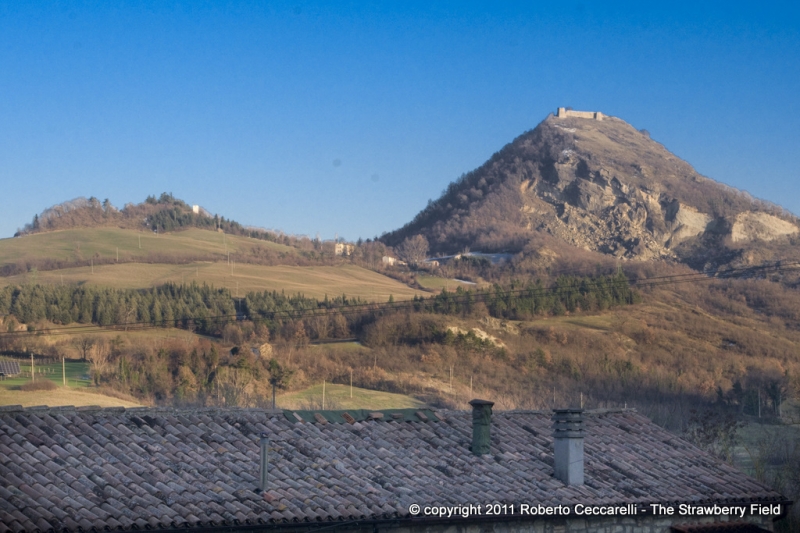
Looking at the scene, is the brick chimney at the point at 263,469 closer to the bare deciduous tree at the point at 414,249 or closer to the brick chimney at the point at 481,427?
the brick chimney at the point at 481,427

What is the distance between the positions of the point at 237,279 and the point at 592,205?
278 ft

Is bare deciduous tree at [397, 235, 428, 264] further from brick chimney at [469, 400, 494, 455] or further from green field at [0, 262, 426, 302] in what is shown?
brick chimney at [469, 400, 494, 455]

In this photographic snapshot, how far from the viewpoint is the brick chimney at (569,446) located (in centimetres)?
1284

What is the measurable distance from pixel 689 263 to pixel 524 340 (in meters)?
73.7

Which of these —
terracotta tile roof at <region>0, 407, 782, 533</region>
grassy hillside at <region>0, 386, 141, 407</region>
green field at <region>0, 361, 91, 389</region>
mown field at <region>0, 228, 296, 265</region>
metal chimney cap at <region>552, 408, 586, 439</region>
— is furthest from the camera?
mown field at <region>0, 228, 296, 265</region>

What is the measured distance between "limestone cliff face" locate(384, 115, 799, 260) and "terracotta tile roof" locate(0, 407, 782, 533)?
127986mm

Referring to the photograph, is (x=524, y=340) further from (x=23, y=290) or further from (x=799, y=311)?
(x=23, y=290)

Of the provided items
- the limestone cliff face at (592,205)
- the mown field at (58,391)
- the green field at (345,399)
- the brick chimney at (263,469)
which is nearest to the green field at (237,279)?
the mown field at (58,391)

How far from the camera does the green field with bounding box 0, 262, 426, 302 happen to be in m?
94.8

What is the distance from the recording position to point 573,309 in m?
85.8

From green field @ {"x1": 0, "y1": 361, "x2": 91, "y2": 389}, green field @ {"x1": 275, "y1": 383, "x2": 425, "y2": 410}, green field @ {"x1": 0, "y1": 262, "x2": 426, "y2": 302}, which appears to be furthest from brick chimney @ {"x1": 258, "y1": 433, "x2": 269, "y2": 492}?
green field @ {"x1": 0, "y1": 262, "x2": 426, "y2": 302}

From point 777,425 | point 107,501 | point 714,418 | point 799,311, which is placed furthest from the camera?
point 799,311

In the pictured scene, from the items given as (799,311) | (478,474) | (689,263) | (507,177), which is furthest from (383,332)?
(507,177)

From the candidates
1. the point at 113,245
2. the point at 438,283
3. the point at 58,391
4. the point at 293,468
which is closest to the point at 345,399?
the point at 58,391
